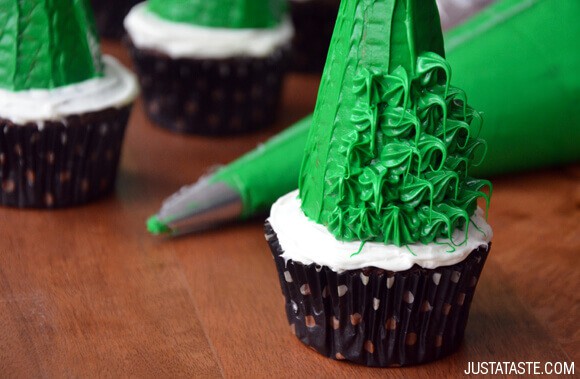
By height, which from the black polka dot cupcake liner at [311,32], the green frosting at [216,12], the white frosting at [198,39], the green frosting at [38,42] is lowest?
the black polka dot cupcake liner at [311,32]

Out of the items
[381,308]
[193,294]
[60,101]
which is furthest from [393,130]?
[60,101]

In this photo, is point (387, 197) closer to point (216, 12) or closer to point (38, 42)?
point (38, 42)

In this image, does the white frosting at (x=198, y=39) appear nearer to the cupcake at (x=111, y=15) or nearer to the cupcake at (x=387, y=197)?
the cupcake at (x=111, y=15)

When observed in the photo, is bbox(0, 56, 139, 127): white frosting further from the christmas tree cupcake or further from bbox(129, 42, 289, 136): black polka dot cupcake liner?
bbox(129, 42, 289, 136): black polka dot cupcake liner

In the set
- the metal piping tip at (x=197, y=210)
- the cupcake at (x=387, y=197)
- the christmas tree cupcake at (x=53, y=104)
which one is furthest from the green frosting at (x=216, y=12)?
the cupcake at (x=387, y=197)

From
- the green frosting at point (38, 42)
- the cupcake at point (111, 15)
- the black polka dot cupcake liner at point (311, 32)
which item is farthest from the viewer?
the cupcake at point (111, 15)

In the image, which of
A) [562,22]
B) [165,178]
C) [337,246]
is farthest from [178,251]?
[562,22]

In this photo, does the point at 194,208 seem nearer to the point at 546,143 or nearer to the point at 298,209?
the point at 298,209
